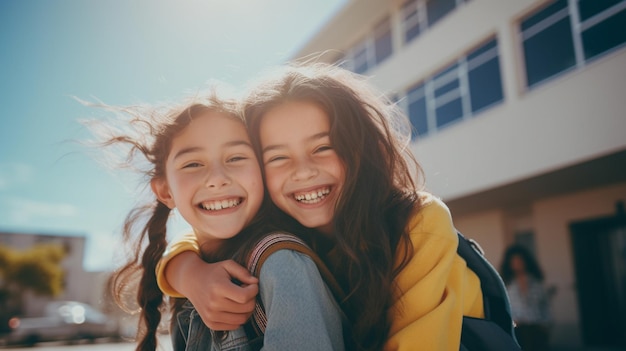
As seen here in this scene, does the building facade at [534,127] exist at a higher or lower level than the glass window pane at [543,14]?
lower

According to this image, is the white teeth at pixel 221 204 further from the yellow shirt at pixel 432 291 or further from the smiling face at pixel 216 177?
the yellow shirt at pixel 432 291

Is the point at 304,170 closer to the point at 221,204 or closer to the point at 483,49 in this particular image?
the point at 221,204

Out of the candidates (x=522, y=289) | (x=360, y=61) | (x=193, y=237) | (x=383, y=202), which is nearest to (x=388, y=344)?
(x=383, y=202)

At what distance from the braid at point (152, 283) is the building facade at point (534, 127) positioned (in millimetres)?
6641

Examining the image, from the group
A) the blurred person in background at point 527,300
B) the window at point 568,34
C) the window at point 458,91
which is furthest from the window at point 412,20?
the blurred person in background at point 527,300

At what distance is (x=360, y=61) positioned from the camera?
1517 cm

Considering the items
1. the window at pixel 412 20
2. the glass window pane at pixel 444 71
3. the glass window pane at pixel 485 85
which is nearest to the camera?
the glass window pane at pixel 485 85

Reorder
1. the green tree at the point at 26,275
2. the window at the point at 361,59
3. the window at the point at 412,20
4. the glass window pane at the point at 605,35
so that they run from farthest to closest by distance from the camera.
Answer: the green tree at the point at 26,275
the window at the point at 361,59
the window at the point at 412,20
the glass window pane at the point at 605,35

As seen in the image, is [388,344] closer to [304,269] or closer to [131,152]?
[304,269]

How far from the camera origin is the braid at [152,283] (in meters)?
Answer: 2.23

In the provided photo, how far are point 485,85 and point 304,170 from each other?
9268 millimetres

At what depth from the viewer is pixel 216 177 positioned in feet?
5.82

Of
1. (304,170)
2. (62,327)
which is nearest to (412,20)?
(304,170)

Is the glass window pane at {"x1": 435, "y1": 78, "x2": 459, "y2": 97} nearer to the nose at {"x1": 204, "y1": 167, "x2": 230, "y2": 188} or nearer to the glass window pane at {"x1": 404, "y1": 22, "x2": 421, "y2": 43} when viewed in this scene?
the glass window pane at {"x1": 404, "y1": 22, "x2": 421, "y2": 43}
